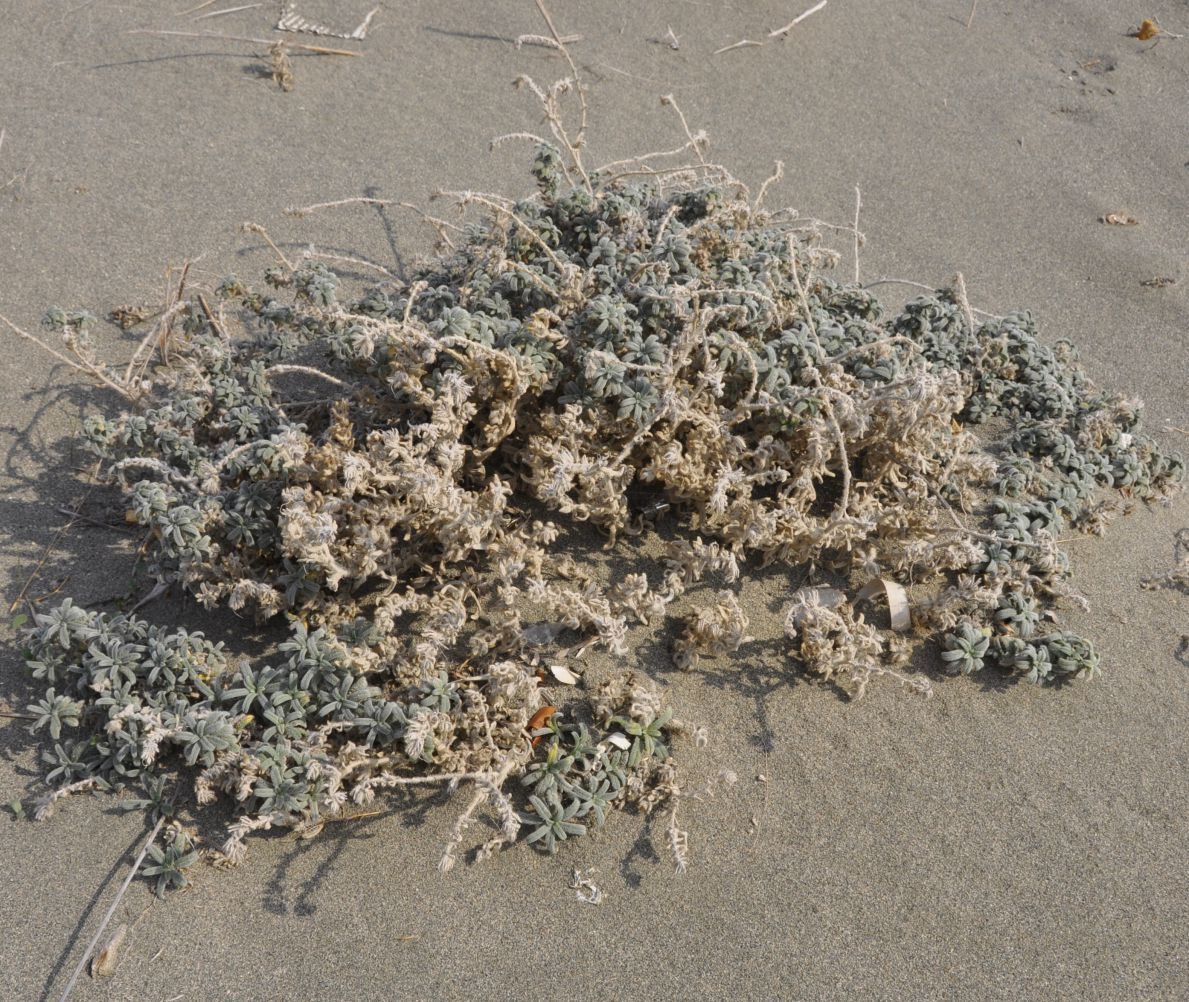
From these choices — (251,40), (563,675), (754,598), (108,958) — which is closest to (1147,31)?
(754,598)

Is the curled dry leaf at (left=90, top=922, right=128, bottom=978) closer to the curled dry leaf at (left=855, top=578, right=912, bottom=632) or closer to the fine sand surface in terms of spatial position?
the fine sand surface

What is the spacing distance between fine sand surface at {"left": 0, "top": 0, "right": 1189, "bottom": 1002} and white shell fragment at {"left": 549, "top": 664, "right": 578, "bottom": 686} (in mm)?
308

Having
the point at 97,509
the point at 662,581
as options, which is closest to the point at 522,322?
the point at 662,581

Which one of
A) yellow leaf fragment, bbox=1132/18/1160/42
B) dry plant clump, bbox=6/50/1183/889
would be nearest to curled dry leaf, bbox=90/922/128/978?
dry plant clump, bbox=6/50/1183/889

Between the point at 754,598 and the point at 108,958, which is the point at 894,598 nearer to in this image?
the point at 754,598

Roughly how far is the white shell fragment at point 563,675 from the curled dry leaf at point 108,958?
116 centimetres

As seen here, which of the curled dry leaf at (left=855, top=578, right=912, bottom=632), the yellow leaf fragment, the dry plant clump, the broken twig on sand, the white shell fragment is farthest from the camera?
the yellow leaf fragment

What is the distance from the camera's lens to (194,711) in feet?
7.88

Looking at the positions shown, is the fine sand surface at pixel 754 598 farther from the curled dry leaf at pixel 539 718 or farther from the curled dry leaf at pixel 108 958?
A: the curled dry leaf at pixel 539 718

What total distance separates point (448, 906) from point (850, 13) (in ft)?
17.1

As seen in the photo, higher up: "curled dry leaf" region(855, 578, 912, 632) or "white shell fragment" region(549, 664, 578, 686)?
"curled dry leaf" region(855, 578, 912, 632)

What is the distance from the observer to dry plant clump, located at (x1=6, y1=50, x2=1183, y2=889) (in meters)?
2.42

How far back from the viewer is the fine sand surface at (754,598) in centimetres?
225

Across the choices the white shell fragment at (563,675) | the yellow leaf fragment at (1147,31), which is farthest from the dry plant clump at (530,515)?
the yellow leaf fragment at (1147,31)
